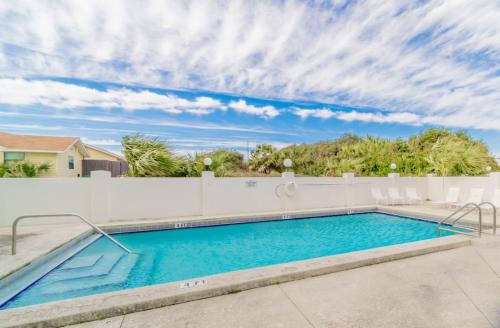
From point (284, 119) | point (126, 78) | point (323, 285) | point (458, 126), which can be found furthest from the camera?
point (284, 119)

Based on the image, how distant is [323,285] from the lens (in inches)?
127

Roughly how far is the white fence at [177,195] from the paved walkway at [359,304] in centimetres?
608

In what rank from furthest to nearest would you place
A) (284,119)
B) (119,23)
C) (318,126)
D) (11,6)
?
(318,126) < (284,119) < (119,23) < (11,6)

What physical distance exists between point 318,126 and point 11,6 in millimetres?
27221

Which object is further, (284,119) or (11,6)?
(284,119)

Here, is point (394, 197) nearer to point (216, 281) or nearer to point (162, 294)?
point (216, 281)

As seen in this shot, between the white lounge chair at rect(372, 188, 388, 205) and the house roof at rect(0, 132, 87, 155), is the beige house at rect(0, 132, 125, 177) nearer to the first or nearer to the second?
the house roof at rect(0, 132, 87, 155)

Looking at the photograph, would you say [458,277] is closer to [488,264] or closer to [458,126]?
[488,264]

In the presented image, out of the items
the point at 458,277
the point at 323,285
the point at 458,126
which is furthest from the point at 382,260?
the point at 458,126

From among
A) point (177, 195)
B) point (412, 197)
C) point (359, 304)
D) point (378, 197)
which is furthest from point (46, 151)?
point (412, 197)

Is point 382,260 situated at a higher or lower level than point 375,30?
lower

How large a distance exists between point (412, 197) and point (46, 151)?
788 inches

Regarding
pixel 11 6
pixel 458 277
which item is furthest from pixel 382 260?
pixel 11 6

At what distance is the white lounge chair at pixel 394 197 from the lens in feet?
38.3
